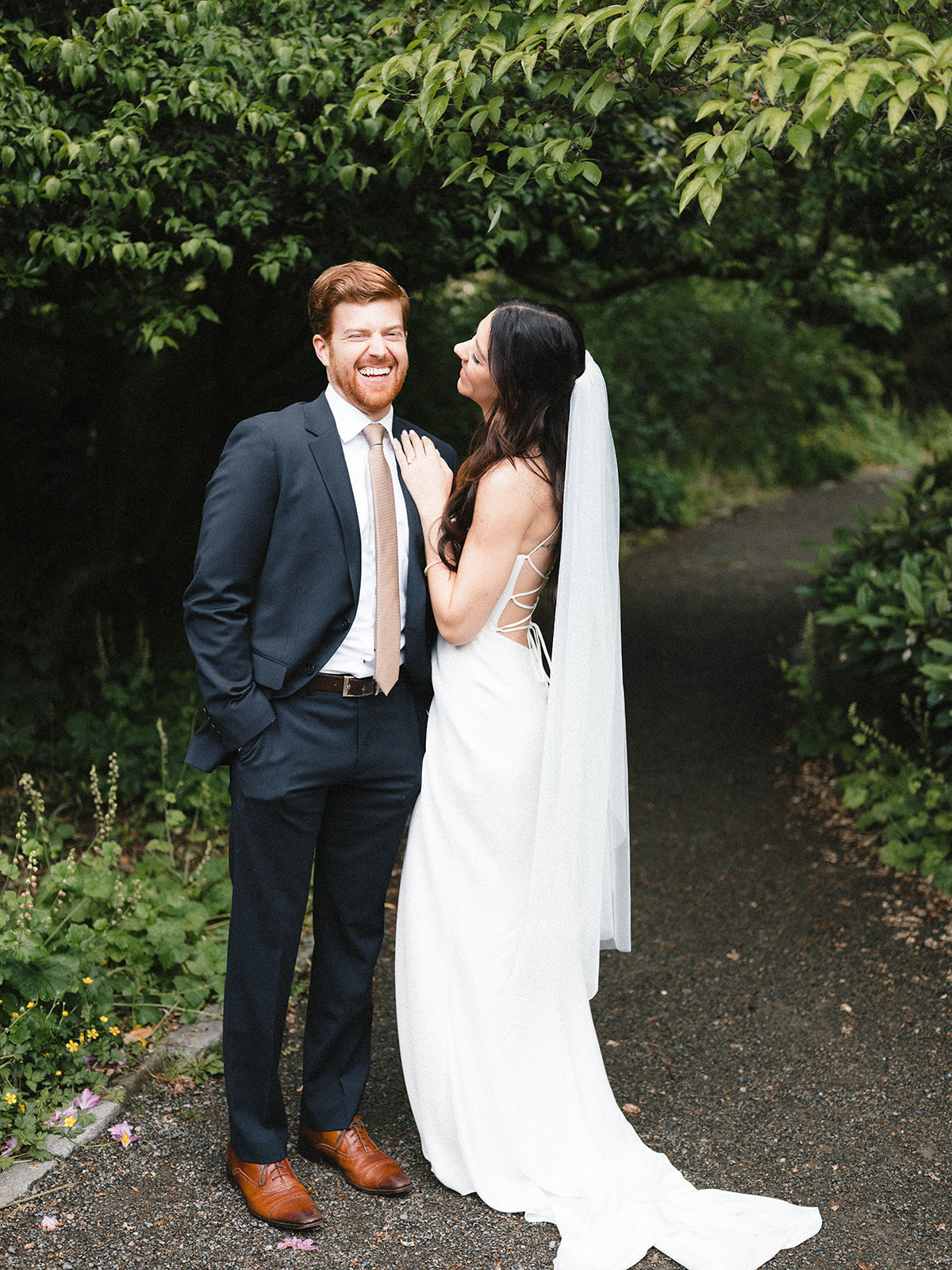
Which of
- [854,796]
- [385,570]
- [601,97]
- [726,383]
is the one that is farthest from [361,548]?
[726,383]

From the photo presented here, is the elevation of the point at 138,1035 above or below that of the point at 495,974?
below

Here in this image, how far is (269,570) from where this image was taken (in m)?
2.78

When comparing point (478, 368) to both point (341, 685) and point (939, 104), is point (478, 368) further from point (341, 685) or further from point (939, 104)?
point (939, 104)

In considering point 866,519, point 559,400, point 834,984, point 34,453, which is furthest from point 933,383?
point 559,400

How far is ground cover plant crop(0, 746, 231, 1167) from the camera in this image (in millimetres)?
3240

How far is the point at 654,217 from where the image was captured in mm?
5145

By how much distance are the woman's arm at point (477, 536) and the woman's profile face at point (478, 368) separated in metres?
0.19

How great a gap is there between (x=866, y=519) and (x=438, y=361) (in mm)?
3144

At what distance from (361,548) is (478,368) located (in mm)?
542

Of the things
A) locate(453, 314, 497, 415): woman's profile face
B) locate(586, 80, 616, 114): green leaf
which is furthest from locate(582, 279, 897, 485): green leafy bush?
locate(453, 314, 497, 415): woman's profile face

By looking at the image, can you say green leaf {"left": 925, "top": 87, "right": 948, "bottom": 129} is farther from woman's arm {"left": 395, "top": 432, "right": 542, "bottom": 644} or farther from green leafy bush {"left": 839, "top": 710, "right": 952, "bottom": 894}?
green leafy bush {"left": 839, "top": 710, "right": 952, "bottom": 894}

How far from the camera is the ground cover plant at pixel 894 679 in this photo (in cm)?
503

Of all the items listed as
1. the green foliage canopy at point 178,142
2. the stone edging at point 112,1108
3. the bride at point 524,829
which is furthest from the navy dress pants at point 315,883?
the green foliage canopy at point 178,142

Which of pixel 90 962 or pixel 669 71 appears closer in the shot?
pixel 669 71
